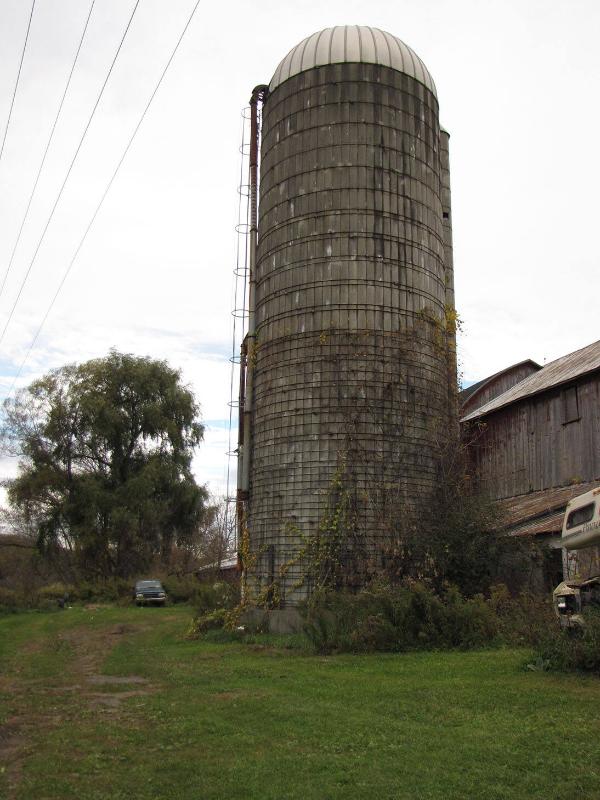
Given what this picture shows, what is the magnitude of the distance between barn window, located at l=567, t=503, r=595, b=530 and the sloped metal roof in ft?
51.6

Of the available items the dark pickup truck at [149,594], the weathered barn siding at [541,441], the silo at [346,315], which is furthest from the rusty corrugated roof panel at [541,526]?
the dark pickup truck at [149,594]

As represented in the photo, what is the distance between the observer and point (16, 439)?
42.3 metres

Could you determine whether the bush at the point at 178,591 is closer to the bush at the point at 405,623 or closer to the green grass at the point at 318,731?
the bush at the point at 405,623

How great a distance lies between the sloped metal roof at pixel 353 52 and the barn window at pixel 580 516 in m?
15.7

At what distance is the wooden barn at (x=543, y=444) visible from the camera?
68.6 ft

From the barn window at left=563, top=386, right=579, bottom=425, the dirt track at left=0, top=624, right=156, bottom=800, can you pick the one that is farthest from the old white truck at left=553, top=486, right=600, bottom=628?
the barn window at left=563, top=386, right=579, bottom=425

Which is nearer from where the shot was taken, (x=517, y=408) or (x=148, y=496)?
(x=517, y=408)

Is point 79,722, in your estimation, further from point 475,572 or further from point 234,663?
point 475,572

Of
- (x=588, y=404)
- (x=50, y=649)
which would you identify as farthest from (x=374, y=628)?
(x=588, y=404)

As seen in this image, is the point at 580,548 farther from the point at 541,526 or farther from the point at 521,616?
the point at 541,526

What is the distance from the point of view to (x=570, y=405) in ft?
75.7

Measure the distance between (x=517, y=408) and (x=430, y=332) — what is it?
5.42 m

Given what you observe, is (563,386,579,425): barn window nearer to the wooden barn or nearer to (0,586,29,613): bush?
the wooden barn

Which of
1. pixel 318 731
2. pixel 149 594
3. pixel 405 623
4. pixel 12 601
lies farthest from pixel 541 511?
pixel 12 601
